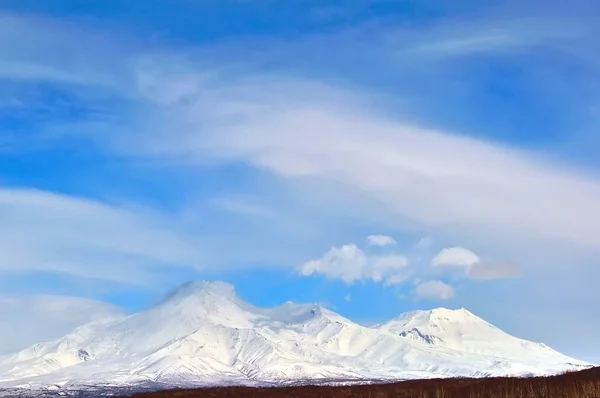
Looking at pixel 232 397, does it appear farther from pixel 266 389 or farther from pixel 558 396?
pixel 558 396

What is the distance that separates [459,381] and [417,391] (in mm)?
3261

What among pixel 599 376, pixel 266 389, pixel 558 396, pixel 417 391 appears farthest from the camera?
pixel 266 389

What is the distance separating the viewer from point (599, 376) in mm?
49844

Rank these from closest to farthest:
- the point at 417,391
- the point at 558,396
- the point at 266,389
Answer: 1. the point at 558,396
2. the point at 417,391
3. the point at 266,389

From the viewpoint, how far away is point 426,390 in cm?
5475

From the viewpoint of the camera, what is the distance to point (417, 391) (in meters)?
56.8

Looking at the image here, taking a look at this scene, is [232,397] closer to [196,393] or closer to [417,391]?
[196,393]

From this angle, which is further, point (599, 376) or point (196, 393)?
point (196, 393)

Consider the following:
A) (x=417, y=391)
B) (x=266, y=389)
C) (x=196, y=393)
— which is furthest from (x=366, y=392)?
(x=196, y=393)

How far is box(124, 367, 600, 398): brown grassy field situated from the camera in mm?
48781

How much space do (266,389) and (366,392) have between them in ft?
28.2

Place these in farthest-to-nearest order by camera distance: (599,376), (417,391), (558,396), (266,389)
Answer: (266,389) → (417,391) → (599,376) → (558,396)

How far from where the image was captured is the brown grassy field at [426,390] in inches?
1921

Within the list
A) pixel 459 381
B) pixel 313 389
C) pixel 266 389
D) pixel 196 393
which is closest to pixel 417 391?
pixel 459 381
